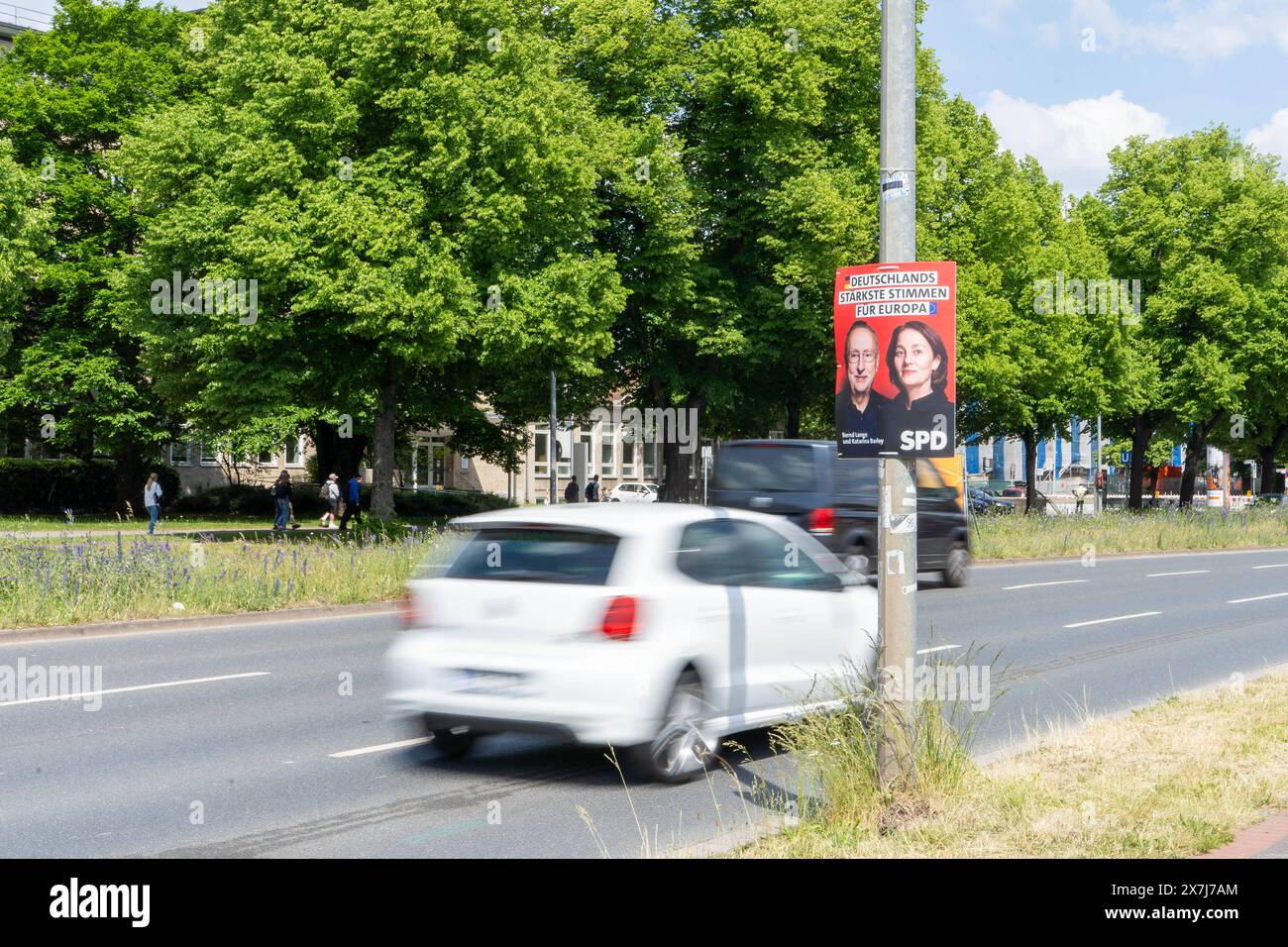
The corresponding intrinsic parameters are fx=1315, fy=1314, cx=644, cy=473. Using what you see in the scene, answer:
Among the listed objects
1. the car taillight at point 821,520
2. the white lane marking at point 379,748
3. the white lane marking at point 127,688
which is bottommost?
the white lane marking at point 127,688

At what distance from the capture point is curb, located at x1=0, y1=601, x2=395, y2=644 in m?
14.8

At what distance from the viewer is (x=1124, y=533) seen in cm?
3388

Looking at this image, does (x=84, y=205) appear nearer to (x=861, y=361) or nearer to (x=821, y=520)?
(x=821, y=520)

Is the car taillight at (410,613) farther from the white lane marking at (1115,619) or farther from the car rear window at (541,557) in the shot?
the white lane marking at (1115,619)

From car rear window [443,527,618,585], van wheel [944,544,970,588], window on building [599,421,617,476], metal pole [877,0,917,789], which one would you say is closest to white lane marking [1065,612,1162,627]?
van wheel [944,544,970,588]

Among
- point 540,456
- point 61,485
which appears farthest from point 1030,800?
point 540,456

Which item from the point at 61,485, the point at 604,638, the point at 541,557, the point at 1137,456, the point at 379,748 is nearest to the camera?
the point at 604,638

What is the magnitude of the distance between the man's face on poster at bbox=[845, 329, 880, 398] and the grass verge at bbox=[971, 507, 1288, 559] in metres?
23.4

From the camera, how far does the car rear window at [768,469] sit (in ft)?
61.5

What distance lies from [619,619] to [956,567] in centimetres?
1561

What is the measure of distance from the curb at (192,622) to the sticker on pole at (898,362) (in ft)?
37.7

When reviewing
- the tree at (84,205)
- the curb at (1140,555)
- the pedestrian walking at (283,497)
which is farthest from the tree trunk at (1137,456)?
the tree at (84,205)

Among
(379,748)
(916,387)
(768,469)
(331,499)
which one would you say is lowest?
(379,748)
